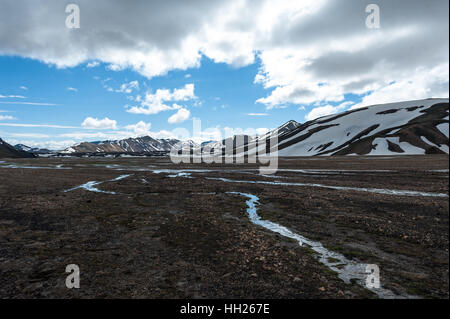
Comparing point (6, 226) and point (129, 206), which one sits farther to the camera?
point (129, 206)

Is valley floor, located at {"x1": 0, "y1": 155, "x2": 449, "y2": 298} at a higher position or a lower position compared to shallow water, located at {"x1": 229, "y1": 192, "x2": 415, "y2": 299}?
higher

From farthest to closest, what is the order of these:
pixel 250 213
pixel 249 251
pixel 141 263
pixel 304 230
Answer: pixel 250 213, pixel 304 230, pixel 249 251, pixel 141 263

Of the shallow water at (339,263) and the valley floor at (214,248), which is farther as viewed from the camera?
the valley floor at (214,248)

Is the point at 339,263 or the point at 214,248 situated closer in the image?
the point at 339,263

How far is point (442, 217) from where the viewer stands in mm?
19578

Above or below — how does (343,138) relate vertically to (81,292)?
above

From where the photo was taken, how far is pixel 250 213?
22.4m

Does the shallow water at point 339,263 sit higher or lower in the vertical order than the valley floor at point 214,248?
lower

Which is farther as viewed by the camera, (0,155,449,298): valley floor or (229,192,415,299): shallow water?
(0,155,449,298): valley floor
